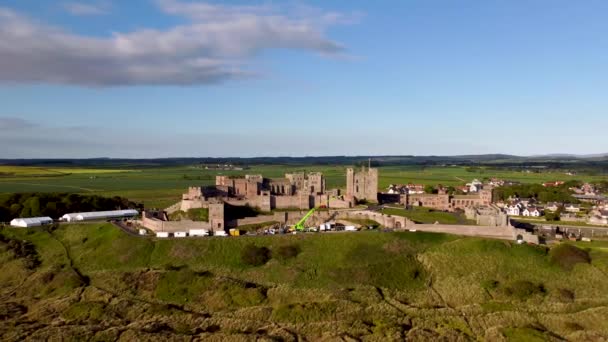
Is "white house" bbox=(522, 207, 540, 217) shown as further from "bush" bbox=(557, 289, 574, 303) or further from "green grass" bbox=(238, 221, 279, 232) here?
"green grass" bbox=(238, 221, 279, 232)

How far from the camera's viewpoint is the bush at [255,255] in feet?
214

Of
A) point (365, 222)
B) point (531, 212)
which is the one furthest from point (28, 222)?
point (531, 212)

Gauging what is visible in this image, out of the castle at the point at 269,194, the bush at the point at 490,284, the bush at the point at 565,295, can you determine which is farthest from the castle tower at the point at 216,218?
the bush at the point at 565,295

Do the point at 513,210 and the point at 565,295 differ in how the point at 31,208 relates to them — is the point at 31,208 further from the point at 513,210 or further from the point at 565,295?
the point at 513,210

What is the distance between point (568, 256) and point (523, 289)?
426 inches

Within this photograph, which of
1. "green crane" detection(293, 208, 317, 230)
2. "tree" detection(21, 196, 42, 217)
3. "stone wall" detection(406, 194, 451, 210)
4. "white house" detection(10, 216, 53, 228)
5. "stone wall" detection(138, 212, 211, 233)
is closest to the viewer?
"stone wall" detection(138, 212, 211, 233)

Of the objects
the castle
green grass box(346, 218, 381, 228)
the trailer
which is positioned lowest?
the trailer

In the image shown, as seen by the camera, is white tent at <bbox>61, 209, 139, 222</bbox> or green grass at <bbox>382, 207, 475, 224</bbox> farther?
white tent at <bbox>61, 209, 139, 222</bbox>

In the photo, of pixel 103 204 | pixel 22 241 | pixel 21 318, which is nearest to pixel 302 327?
pixel 21 318

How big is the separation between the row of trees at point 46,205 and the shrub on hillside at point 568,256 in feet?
254

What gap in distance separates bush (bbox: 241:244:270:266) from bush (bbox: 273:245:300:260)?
139cm

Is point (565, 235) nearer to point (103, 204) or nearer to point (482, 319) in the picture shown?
point (482, 319)

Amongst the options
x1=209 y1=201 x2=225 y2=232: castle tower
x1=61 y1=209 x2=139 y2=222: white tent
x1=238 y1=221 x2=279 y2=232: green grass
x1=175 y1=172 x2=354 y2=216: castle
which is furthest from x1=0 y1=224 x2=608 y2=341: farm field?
x1=175 y1=172 x2=354 y2=216: castle

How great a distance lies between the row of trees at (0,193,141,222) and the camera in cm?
9062
